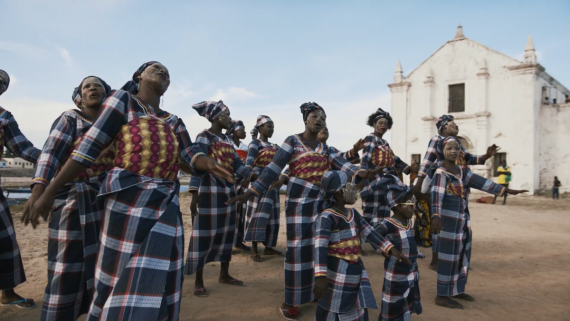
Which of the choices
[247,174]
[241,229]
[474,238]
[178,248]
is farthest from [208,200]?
[474,238]

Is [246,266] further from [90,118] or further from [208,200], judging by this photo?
[90,118]

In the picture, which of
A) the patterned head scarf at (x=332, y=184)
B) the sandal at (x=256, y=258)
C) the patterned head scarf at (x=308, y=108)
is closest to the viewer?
the patterned head scarf at (x=332, y=184)

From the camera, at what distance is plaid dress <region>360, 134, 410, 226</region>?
605 centimetres

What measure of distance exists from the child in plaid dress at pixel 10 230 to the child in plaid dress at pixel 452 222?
4307 millimetres

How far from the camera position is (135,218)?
2049 millimetres

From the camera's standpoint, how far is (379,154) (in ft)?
19.9

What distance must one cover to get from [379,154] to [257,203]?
2310 mm

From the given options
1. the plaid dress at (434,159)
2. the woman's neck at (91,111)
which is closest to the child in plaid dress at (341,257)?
the woman's neck at (91,111)

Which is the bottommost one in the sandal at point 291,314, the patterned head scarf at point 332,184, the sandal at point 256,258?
the sandal at point 256,258

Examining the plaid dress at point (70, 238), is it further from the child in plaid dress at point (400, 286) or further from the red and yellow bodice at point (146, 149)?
the child in plaid dress at point (400, 286)

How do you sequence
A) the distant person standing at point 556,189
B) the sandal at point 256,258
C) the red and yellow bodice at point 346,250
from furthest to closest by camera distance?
the distant person standing at point 556,189 < the sandal at point 256,258 < the red and yellow bodice at point 346,250

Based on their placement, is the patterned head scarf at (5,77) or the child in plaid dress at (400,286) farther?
the patterned head scarf at (5,77)

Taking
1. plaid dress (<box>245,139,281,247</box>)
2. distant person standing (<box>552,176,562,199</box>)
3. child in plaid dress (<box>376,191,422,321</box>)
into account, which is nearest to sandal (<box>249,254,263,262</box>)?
plaid dress (<box>245,139,281,247</box>)

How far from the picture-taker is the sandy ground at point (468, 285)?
373cm
